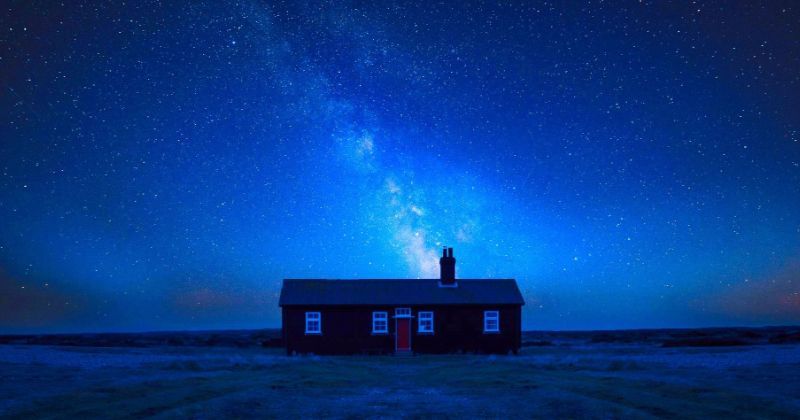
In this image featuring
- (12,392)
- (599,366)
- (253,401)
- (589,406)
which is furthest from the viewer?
(599,366)

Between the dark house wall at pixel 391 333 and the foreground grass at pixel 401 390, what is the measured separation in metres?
13.4

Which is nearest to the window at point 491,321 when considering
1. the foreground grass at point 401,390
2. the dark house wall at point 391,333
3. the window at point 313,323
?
the dark house wall at point 391,333

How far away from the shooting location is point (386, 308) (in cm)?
4809

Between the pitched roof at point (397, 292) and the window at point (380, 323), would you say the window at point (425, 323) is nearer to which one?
the pitched roof at point (397, 292)

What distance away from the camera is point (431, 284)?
51.4 metres

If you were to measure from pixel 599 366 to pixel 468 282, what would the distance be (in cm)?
1986

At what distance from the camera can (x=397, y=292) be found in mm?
49688

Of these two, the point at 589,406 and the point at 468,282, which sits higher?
the point at 468,282

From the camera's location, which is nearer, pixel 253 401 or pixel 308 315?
pixel 253 401

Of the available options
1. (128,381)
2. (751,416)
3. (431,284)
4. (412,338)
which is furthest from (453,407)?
(431,284)

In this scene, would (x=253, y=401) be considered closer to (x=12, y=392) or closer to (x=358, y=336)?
(x=12, y=392)

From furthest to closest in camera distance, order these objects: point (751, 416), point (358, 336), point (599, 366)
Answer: point (358, 336)
point (599, 366)
point (751, 416)

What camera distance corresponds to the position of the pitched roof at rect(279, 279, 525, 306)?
48281 mm

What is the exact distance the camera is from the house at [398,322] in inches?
1876
